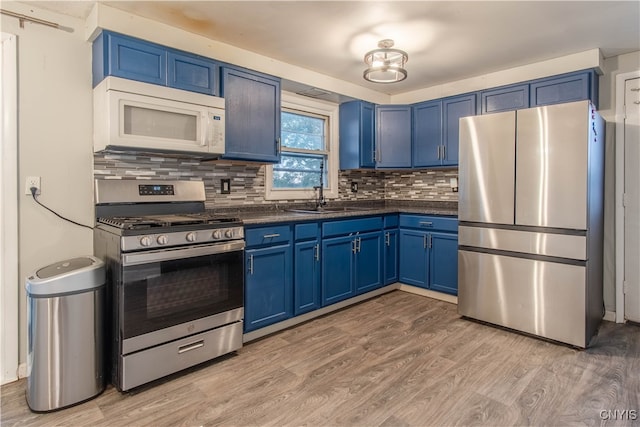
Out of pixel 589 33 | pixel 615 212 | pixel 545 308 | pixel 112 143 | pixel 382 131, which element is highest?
pixel 589 33

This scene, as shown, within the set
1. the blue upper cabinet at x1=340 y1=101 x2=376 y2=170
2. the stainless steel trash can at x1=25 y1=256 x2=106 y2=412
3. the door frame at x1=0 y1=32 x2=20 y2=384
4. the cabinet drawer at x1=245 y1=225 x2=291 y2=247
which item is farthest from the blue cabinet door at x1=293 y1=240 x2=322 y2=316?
the door frame at x1=0 y1=32 x2=20 y2=384

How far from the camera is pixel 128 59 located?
7.85 ft

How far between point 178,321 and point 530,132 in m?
2.81

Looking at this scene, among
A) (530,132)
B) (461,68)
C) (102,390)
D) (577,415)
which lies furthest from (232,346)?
(461,68)

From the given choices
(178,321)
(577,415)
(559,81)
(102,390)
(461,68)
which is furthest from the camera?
(461,68)

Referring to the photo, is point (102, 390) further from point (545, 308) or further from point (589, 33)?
point (589, 33)

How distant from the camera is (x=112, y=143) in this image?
2.29 m

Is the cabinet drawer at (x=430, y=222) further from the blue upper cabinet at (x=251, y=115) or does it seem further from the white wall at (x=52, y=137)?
the white wall at (x=52, y=137)

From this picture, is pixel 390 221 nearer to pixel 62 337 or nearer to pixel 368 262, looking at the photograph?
pixel 368 262

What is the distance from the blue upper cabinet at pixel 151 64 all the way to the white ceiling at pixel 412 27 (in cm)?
24

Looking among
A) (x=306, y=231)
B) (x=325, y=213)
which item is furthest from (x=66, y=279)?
(x=325, y=213)

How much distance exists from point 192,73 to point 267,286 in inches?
65.2

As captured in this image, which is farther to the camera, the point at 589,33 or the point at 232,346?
the point at 589,33

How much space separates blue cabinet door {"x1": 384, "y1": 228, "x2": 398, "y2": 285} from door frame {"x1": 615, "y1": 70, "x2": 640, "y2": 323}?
195cm
